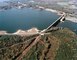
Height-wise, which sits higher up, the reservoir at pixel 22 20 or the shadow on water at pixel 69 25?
the reservoir at pixel 22 20

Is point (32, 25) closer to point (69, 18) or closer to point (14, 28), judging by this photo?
point (14, 28)

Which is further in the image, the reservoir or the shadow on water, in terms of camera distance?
the shadow on water

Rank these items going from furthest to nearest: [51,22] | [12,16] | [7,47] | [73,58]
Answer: [12,16]
[51,22]
[7,47]
[73,58]

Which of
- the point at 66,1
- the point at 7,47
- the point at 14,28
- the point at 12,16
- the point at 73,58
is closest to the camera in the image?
the point at 73,58

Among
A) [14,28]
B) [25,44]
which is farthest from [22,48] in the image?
[14,28]

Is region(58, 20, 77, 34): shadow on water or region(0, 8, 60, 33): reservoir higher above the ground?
region(0, 8, 60, 33): reservoir

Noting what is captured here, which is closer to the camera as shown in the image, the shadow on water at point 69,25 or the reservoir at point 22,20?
the reservoir at point 22,20

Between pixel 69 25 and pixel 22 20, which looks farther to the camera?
pixel 22 20

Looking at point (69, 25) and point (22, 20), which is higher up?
point (22, 20)
